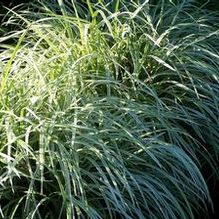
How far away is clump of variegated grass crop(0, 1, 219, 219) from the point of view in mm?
2170

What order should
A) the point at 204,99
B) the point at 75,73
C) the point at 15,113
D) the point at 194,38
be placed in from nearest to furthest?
the point at 15,113
the point at 75,73
the point at 204,99
the point at 194,38

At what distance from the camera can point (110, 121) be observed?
93.4 inches

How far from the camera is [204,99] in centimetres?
281

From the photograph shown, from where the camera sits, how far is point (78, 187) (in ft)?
7.09


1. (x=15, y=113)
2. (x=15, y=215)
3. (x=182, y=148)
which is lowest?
(x=182, y=148)

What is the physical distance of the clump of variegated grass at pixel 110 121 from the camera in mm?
2170

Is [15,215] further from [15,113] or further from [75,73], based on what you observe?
[75,73]

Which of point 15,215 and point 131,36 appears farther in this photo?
point 131,36

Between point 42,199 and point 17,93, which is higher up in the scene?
point 17,93

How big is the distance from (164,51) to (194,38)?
28 centimetres

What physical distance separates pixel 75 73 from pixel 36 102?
0.25 metres

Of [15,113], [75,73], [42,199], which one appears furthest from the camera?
[75,73]

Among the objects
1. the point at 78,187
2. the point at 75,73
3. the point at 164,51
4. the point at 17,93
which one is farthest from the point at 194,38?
the point at 78,187

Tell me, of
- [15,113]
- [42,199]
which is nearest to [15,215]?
[42,199]
